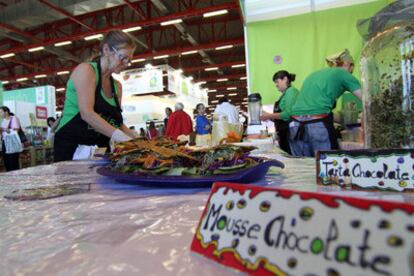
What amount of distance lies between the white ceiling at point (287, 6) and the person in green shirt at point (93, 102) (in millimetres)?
2599

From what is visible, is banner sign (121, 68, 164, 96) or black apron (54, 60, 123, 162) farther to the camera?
banner sign (121, 68, 164, 96)

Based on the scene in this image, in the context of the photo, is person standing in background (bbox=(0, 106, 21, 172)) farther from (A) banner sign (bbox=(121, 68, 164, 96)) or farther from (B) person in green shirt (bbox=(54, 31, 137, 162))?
(A) banner sign (bbox=(121, 68, 164, 96))

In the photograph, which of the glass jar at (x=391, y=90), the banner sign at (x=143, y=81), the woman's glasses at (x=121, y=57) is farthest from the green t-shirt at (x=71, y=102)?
the banner sign at (x=143, y=81)

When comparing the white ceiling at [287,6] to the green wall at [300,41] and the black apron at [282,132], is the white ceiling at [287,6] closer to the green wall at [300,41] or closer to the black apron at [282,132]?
the green wall at [300,41]

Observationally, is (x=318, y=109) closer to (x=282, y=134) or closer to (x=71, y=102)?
(x=282, y=134)

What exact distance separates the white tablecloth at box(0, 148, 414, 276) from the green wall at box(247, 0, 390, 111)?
11.8ft

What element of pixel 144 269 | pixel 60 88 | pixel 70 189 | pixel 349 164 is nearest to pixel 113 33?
pixel 70 189

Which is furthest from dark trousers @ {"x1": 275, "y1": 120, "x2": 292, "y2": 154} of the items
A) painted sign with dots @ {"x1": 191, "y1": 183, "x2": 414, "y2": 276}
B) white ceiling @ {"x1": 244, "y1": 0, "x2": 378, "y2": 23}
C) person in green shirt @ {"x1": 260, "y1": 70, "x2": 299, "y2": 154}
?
painted sign with dots @ {"x1": 191, "y1": 183, "x2": 414, "y2": 276}

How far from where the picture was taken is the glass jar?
71cm

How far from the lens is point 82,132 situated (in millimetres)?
1583

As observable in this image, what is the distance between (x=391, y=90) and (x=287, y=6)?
342 centimetres

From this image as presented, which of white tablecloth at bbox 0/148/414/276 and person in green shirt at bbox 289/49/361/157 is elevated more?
person in green shirt at bbox 289/49/361/157

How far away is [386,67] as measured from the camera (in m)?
0.81

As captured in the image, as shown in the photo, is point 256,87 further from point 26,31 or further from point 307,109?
point 26,31
